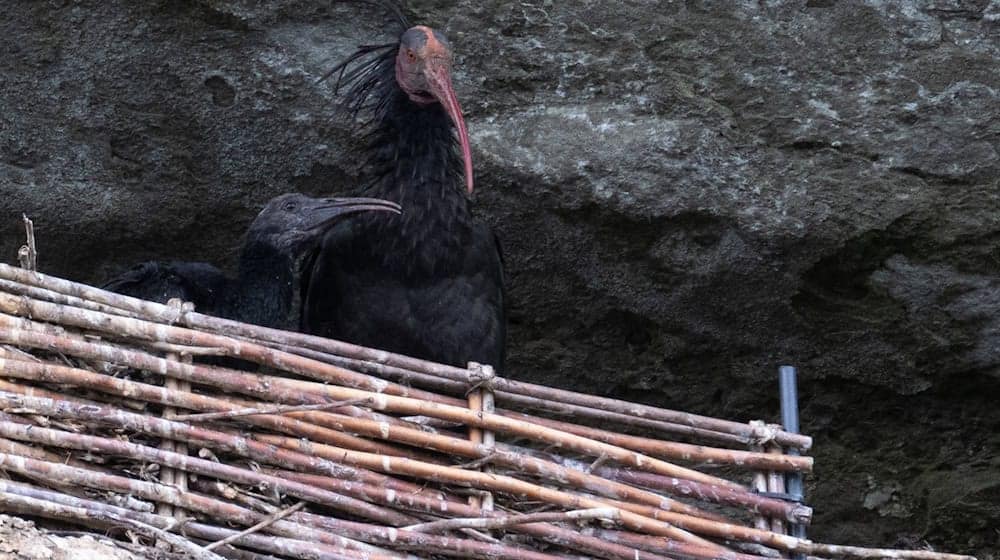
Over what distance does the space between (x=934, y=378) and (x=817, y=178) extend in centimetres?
73

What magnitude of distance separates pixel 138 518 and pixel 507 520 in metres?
0.65

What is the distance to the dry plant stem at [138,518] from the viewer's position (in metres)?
2.82

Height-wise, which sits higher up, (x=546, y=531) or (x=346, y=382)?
(x=346, y=382)

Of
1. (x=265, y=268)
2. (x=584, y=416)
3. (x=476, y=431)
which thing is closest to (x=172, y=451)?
(x=476, y=431)

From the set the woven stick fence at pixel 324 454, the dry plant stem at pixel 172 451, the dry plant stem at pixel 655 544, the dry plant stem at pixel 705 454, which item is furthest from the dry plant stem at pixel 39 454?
the dry plant stem at pixel 655 544

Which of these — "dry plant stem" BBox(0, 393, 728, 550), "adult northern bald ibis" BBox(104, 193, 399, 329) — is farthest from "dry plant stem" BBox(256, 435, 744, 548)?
"adult northern bald ibis" BBox(104, 193, 399, 329)

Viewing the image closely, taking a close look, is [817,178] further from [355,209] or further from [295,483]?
[295,483]

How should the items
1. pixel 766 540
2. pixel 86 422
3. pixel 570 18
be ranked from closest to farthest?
pixel 86 422, pixel 766 540, pixel 570 18

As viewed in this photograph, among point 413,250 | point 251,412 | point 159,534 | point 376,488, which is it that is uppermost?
point 413,250

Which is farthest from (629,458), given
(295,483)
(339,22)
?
(339,22)

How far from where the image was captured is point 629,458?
3.26 metres

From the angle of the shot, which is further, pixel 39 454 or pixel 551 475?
pixel 551 475

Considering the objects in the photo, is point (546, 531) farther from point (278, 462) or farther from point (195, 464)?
point (195, 464)

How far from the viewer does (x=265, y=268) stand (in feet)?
13.5
